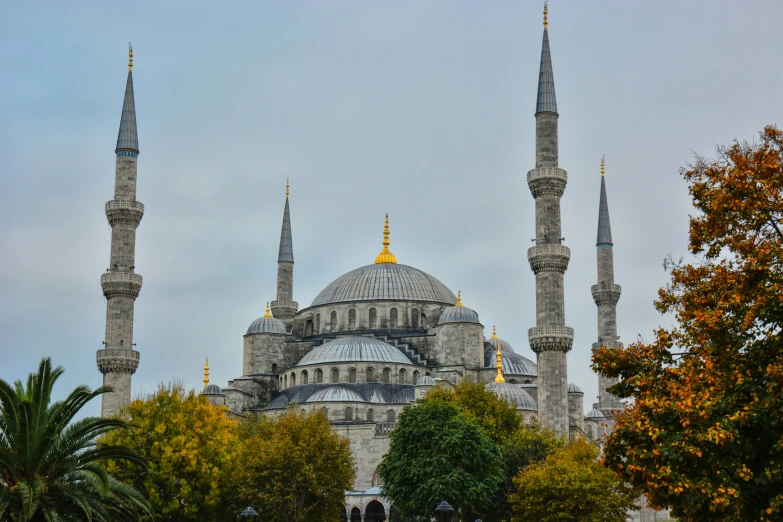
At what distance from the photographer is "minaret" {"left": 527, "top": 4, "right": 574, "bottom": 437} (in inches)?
1937

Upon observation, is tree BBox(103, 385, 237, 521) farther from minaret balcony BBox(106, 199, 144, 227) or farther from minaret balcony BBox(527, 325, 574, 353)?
minaret balcony BBox(106, 199, 144, 227)

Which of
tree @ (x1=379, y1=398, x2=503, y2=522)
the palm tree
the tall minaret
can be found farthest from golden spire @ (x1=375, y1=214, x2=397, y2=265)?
the palm tree

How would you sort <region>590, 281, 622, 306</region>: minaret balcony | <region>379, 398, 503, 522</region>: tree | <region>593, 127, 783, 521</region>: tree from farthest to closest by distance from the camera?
<region>590, 281, 622, 306</region>: minaret balcony < <region>379, 398, 503, 522</region>: tree < <region>593, 127, 783, 521</region>: tree

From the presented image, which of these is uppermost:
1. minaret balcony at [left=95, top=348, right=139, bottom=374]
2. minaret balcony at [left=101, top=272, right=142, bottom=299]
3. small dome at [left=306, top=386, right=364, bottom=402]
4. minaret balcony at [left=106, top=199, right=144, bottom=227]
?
minaret balcony at [left=106, top=199, right=144, bottom=227]

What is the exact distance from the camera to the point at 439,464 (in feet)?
133

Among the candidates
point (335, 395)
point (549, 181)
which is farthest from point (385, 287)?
point (549, 181)

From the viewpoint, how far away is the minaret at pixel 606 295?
6444 centimetres

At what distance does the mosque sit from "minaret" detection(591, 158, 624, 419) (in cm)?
8

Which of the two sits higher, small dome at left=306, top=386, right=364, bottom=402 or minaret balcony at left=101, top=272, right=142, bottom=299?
minaret balcony at left=101, top=272, right=142, bottom=299

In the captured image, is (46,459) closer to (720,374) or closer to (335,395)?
(720,374)

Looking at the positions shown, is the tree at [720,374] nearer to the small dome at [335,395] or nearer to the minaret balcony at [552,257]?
the minaret balcony at [552,257]

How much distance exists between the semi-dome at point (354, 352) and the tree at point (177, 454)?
2403 centimetres

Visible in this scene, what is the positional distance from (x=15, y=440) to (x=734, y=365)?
1406cm

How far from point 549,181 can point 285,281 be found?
95.9ft
